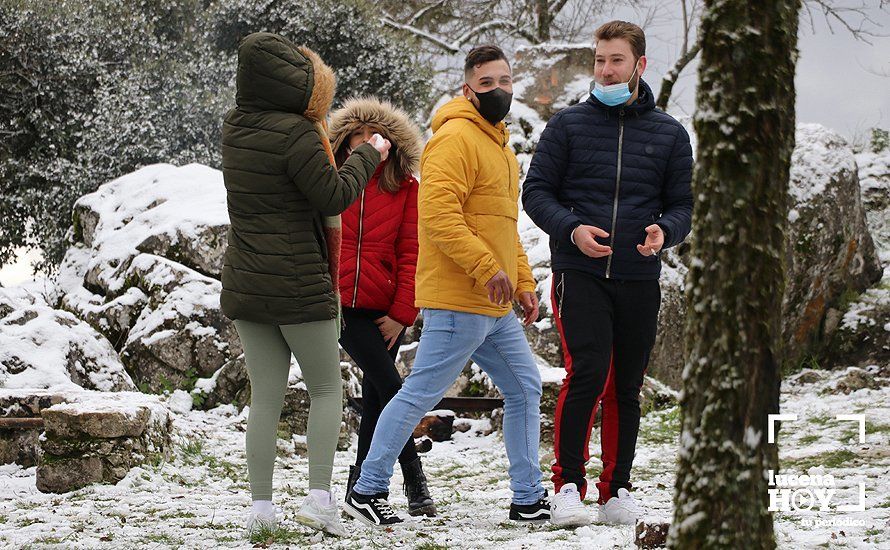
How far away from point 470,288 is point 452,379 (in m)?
0.41

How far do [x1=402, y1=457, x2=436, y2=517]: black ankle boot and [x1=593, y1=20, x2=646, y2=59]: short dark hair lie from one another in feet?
6.88

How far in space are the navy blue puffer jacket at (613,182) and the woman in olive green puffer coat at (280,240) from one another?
2.88 ft

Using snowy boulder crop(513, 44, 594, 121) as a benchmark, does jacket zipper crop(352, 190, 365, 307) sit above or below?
A: below

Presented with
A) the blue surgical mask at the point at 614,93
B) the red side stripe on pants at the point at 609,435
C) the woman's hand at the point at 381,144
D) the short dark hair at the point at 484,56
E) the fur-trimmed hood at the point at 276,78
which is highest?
the short dark hair at the point at 484,56

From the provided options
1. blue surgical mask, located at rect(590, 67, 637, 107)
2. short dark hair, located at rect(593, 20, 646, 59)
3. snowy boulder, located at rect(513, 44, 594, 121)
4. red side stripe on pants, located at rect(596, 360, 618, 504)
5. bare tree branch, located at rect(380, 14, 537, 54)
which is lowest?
red side stripe on pants, located at rect(596, 360, 618, 504)

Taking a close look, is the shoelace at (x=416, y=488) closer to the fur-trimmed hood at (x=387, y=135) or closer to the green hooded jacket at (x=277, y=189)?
the green hooded jacket at (x=277, y=189)

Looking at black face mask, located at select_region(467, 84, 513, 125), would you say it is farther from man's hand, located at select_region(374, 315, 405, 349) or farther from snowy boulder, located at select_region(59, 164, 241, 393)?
snowy boulder, located at select_region(59, 164, 241, 393)

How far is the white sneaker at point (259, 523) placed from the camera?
3916 millimetres

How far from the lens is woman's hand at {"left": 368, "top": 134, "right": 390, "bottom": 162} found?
169 inches

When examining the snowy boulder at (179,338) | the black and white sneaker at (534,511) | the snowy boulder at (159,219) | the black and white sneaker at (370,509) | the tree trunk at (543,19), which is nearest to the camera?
the black and white sneaker at (370,509)

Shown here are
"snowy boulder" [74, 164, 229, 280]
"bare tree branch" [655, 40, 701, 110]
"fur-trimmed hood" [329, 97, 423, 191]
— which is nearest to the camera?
"fur-trimmed hood" [329, 97, 423, 191]


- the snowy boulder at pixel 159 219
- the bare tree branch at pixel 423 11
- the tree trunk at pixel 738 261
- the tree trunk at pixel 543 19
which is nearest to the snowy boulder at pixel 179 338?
the snowy boulder at pixel 159 219

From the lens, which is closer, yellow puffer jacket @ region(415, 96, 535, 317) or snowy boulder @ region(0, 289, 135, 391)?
yellow puffer jacket @ region(415, 96, 535, 317)

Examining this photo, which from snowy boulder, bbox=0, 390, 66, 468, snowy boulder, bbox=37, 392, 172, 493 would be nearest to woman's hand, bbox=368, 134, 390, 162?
snowy boulder, bbox=37, 392, 172, 493
